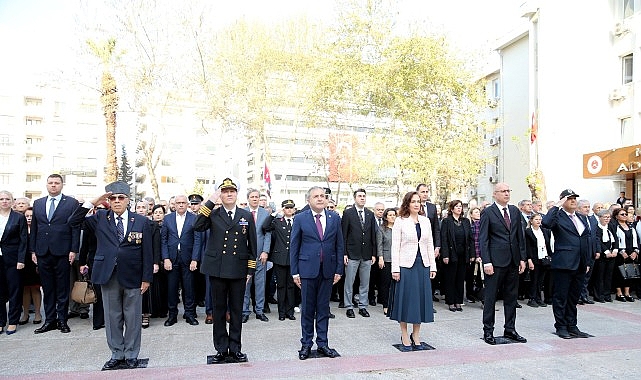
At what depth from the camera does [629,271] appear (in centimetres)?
1100

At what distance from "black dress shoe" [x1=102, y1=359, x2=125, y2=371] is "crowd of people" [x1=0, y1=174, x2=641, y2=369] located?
0.02 meters

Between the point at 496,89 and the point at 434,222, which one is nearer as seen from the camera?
the point at 434,222

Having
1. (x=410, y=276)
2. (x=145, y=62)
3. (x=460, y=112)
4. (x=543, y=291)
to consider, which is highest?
(x=145, y=62)

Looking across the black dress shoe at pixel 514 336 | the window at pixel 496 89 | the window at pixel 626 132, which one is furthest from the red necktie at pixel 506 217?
the window at pixel 496 89

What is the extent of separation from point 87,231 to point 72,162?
68.8m

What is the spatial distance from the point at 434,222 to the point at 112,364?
5739 millimetres

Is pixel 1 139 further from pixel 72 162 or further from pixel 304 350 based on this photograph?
pixel 304 350

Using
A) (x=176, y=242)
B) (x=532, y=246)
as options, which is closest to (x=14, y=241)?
(x=176, y=242)

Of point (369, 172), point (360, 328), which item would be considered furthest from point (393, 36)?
point (360, 328)

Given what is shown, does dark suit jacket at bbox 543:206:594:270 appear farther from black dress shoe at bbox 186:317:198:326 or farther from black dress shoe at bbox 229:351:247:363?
black dress shoe at bbox 186:317:198:326

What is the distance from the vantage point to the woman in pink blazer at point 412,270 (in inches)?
270

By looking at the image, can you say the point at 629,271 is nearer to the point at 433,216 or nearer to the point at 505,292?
the point at 433,216

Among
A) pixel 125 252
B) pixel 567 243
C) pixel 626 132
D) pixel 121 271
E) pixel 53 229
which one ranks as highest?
pixel 626 132

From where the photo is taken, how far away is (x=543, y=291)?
1143 centimetres
